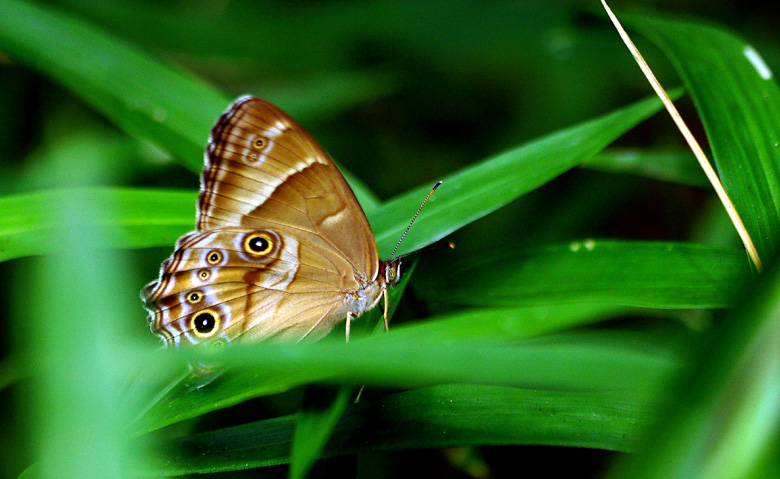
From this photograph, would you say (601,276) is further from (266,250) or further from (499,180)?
(266,250)

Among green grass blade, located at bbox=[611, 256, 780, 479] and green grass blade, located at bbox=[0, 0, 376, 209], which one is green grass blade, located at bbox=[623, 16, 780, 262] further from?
green grass blade, located at bbox=[0, 0, 376, 209]

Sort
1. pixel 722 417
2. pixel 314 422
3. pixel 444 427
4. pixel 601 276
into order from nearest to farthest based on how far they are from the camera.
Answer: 1. pixel 722 417
2. pixel 314 422
3. pixel 444 427
4. pixel 601 276

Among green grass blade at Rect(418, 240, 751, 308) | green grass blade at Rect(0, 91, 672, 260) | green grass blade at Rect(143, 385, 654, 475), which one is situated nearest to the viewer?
green grass blade at Rect(143, 385, 654, 475)

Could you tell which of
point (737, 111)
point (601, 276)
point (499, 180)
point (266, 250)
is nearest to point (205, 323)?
point (266, 250)

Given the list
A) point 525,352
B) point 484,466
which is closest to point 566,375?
point 525,352

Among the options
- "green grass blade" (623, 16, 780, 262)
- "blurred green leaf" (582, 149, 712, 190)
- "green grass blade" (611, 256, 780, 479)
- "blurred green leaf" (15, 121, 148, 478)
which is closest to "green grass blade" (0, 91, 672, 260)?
"green grass blade" (623, 16, 780, 262)

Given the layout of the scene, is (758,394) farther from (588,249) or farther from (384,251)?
(384,251)
